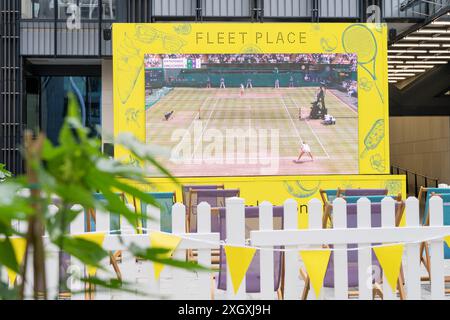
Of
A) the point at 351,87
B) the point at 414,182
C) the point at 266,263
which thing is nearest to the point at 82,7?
the point at 351,87

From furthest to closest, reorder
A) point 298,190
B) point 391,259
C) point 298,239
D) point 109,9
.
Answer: point 109,9 < point 298,190 < point 298,239 < point 391,259

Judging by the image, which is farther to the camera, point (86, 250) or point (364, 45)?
point (364, 45)

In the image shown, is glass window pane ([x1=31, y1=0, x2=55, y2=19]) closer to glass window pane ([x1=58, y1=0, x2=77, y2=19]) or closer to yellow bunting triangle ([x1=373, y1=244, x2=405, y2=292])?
glass window pane ([x1=58, y1=0, x2=77, y2=19])

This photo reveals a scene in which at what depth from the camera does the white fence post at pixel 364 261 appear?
402 centimetres

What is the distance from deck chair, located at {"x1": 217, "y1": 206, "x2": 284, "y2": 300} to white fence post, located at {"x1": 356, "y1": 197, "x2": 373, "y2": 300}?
0.47 meters

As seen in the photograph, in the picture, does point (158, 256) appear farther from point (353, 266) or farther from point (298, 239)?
point (353, 266)

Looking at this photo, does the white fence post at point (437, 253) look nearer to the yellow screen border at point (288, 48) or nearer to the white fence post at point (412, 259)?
the white fence post at point (412, 259)

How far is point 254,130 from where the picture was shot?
12711mm

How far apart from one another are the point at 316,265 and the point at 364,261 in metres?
0.51

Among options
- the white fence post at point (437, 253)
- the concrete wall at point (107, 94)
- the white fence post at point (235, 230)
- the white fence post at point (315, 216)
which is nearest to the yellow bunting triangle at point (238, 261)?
the white fence post at point (235, 230)

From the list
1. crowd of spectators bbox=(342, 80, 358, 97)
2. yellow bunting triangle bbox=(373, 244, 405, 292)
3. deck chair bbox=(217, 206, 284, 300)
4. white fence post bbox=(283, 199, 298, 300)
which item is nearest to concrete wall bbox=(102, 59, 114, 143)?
crowd of spectators bbox=(342, 80, 358, 97)

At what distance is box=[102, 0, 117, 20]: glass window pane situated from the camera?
1502 centimetres
